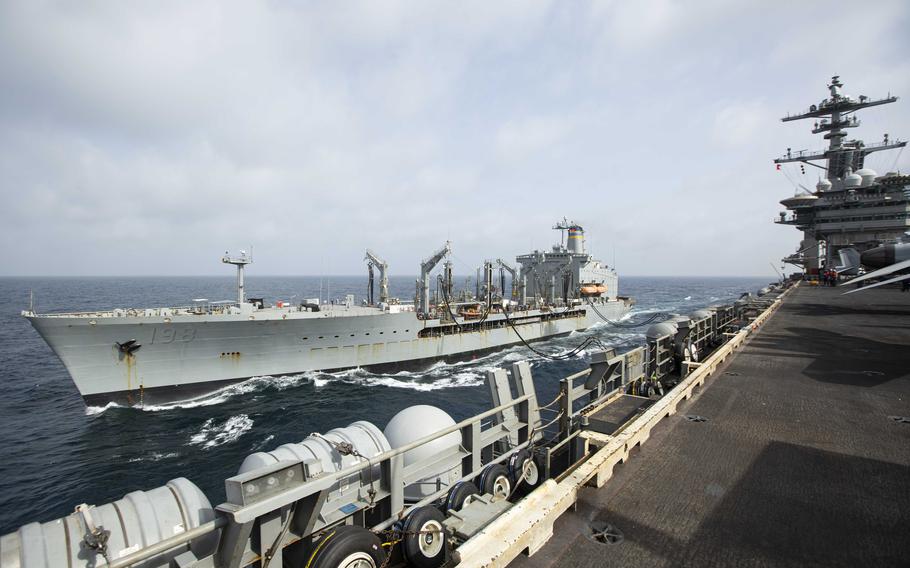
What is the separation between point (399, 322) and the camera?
26.6 meters

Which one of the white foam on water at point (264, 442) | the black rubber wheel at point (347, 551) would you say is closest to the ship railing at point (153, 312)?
the white foam on water at point (264, 442)

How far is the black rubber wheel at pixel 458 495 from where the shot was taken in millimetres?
4633

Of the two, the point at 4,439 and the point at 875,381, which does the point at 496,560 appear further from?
the point at 4,439

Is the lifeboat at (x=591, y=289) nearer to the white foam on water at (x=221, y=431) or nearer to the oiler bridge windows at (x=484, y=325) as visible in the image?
the oiler bridge windows at (x=484, y=325)

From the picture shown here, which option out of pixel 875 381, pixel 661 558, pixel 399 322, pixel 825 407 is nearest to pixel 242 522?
pixel 661 558

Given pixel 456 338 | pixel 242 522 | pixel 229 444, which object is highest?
pixel 242 522

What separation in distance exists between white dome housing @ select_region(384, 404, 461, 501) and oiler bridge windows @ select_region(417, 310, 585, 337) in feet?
72.1

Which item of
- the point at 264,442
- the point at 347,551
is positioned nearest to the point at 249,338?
the point at 264,442

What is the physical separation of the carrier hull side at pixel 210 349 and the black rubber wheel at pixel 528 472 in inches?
752

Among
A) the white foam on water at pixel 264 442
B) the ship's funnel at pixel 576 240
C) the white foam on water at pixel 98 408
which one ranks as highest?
the ship's funnel at pixel 576 240

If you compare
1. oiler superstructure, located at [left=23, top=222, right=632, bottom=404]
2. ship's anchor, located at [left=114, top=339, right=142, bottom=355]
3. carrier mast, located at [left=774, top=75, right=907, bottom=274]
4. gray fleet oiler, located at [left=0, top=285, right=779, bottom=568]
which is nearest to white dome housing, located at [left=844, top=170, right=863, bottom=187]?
carrier mast, located at [left=774, top=75, right=907, bottom=274]

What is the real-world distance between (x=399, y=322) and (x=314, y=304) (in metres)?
5.50

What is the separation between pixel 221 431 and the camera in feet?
55.4

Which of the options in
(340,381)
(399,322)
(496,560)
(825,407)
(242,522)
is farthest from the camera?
(399,322)
